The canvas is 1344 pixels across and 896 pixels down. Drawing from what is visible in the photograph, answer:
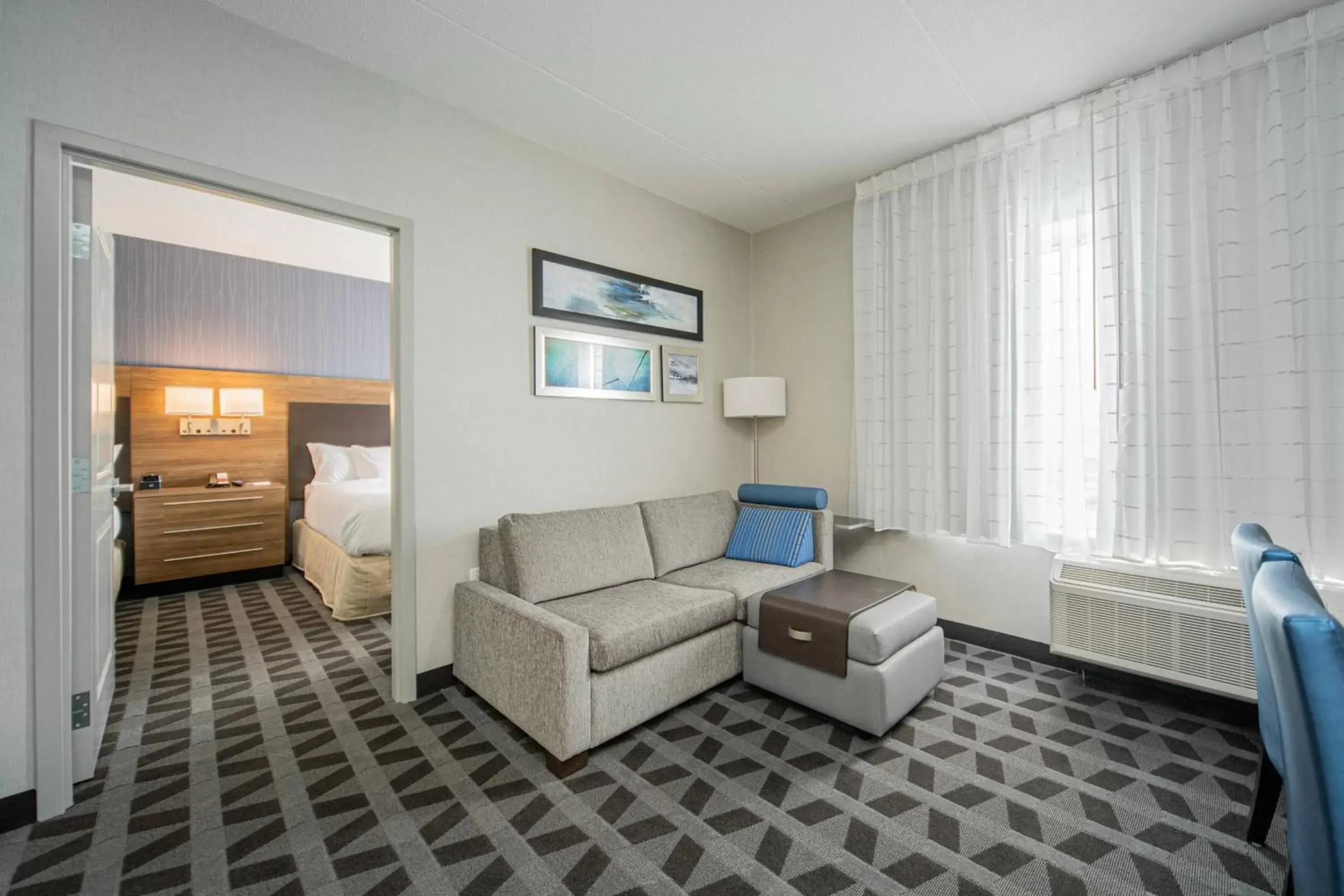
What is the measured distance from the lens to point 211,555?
441 centimetres

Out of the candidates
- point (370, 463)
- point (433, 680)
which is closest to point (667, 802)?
point (433, 680)

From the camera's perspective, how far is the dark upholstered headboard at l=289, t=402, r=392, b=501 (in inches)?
204

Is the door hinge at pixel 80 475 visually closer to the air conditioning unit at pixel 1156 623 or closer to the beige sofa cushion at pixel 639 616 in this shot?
the beige sofa cushion at pixel 639 616

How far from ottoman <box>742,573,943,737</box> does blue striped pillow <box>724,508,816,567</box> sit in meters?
0.61

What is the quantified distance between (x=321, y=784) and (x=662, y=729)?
4.11 feet

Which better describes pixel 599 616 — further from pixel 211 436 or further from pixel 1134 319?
pixel 211 436

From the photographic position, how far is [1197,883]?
1452 millimetres

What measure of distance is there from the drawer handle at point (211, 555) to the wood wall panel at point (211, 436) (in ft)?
2.32

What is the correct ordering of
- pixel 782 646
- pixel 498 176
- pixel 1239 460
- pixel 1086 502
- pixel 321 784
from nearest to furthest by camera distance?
1. pixel 321 784
2. pixel 1239 460
3. pixel 782 646
4. pixel 1086 502
5. pixel 498 176

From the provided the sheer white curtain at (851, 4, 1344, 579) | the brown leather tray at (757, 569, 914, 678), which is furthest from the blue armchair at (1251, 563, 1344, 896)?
the sheer white curtain at (851, 4, 1344, 579)

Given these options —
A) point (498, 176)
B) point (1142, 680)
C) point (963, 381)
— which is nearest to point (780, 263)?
point (963, 381)

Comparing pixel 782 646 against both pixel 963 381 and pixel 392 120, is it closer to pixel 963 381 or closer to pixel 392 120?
pixel 963 381

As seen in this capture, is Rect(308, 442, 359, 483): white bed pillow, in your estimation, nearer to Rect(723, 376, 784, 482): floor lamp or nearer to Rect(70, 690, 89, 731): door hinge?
Rect(70, 690, 89, 731): door hinge

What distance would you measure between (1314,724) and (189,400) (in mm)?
6209
